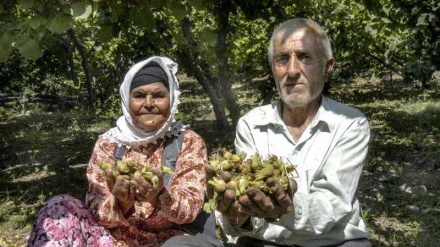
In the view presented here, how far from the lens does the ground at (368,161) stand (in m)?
4.15

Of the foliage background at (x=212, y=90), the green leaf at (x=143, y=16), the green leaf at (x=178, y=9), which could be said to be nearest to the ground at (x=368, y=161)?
the foliage background at (x=212, y=90)

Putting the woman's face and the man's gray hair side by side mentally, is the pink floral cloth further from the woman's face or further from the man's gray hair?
the man's gray hair

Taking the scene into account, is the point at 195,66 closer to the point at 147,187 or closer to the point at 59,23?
the point at 59,23

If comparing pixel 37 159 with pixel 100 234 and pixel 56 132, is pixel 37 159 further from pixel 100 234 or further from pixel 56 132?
pixel 100 234

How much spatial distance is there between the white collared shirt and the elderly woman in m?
0.25

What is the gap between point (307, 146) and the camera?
88.2 inches

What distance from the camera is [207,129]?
809 centimetres

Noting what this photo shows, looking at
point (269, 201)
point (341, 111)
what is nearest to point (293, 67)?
point (341, 111)

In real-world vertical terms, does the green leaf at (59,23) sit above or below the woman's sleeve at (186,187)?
above

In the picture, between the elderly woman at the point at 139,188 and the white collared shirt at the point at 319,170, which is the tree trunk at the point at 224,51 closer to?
the elderly woman at the point at 139,188

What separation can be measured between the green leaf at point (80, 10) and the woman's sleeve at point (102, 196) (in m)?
0.61

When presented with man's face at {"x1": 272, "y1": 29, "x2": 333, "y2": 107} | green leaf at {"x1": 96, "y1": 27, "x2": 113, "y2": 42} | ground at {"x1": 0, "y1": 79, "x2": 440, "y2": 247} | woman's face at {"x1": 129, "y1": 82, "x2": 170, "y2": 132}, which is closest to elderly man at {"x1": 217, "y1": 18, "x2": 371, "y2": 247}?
man's face at {"x1": 272, "y1": 29, "x2": 333, "y2": 107}

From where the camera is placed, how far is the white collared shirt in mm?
2014

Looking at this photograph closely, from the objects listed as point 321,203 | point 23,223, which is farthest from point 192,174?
point 23,223
